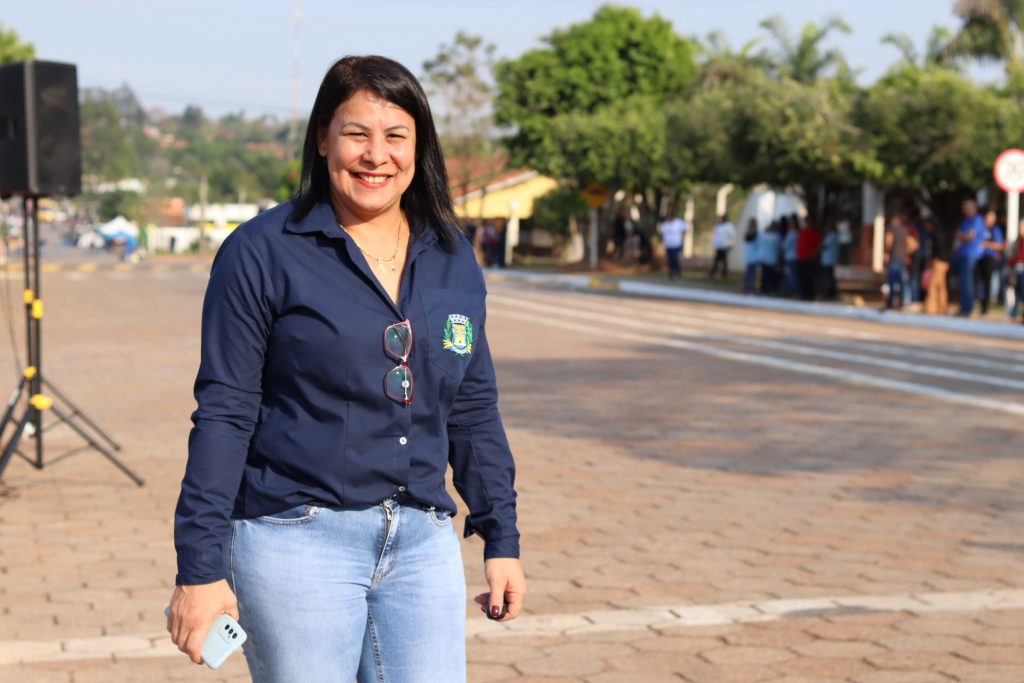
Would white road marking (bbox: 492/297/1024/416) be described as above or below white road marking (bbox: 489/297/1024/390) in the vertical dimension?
below

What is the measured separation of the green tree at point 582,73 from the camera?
46.9 meters

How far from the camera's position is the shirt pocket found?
106 inches

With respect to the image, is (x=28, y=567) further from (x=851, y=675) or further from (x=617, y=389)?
(x=617, y=389)

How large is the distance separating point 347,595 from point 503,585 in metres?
0.36

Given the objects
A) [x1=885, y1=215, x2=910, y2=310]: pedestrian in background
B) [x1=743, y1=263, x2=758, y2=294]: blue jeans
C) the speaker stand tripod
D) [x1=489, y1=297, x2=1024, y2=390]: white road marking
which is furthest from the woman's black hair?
[x1=743, y1=263, x2=758, y2=294]: blue jeans

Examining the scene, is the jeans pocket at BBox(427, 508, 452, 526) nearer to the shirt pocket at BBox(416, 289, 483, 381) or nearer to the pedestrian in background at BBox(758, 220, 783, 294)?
the shirt pocket at BBox(416, 289, 483, 381)

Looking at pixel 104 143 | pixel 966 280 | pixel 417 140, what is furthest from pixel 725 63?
pixel 104 143

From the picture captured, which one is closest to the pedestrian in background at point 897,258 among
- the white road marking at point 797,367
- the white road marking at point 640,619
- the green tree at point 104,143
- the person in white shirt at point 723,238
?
the white road marking at point 797,367

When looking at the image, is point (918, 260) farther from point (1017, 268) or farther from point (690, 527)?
point (690, 527)

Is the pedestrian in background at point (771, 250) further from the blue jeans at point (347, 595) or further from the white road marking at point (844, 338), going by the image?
the blue jeans at point (347, 595)

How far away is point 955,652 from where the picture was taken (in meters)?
5.24

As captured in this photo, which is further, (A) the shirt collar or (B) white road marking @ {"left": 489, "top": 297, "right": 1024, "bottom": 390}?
(B) white road marking @ {"left": 489, "top": 297, "right": 1024, "bottom": 390}

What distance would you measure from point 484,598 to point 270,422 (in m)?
0.58

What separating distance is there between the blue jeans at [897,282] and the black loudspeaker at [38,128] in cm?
1693
